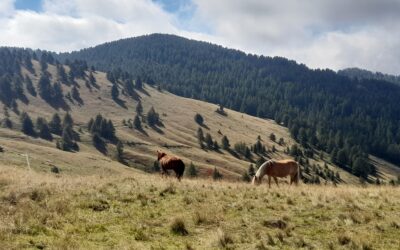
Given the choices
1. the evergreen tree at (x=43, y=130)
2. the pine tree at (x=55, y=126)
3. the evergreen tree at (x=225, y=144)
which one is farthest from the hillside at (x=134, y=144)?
the pine tree at (x=55, y=126)

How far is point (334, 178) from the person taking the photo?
157250 millimetres

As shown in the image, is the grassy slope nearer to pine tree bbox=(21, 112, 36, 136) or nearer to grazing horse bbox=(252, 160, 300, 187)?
pine tree bbox=(21, 112, 36, 136)

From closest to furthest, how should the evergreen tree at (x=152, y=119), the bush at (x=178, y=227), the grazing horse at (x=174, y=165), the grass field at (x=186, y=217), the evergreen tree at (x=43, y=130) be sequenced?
the grass field at (x=186, y=217), the bush at (x=178, y=227), the grazing horse at (x=174, y=165), the evergreen tree at (x=43, y=130), the evergreen tree at (x=152, y=119)

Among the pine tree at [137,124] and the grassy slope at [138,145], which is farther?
the pine tree at [137,124]

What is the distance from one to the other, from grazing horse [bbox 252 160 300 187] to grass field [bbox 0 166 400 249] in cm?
451

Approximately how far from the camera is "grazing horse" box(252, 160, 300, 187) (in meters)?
22.4

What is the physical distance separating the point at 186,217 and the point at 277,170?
11.0 metres

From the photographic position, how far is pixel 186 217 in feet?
42.4

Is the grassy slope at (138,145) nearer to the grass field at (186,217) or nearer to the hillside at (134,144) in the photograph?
the hillside at (134,144)

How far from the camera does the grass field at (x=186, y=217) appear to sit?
10.6m

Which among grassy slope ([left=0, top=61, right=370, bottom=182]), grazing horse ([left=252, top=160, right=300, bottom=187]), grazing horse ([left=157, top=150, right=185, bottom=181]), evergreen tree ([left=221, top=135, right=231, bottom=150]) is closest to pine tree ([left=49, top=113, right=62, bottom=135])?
grassy slope ([left=0, top=61, right=370, bottom=182])

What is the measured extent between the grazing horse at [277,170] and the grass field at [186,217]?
451 cm

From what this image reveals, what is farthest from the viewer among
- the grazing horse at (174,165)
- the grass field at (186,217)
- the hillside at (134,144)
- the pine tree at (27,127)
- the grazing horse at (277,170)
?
the pine tree at (27,127)

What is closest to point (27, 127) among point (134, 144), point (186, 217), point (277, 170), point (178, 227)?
point (134, 144)
